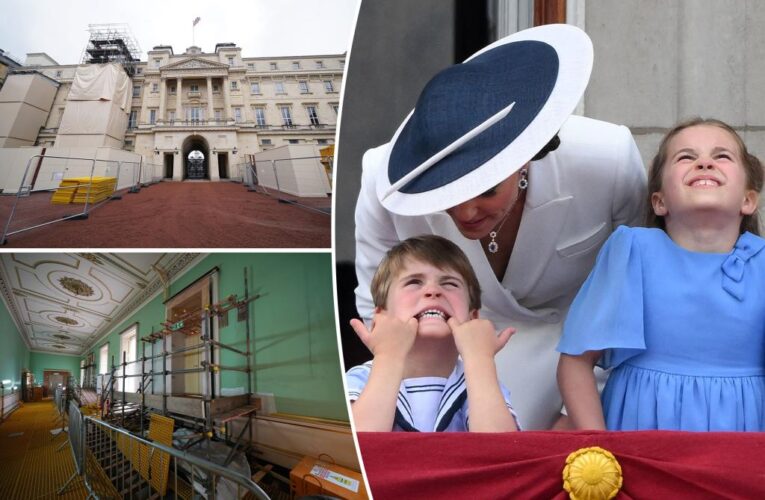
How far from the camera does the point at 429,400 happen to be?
73 cm

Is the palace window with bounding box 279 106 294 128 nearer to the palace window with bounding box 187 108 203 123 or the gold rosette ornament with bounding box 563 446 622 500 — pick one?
the palace window with bounding box 187 108 203 123

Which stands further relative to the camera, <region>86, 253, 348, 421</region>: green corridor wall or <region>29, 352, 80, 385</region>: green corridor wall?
<region>29, 352, 80, 385</region>: green corridor wall

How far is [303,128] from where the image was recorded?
0.65 meters

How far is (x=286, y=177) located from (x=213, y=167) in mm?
82

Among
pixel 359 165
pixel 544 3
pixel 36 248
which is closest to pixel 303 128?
pixel 359 165

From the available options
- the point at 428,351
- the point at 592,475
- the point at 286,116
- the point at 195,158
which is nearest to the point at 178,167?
the point at 195,158

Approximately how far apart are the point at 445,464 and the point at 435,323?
16 cm

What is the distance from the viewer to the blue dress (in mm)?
678

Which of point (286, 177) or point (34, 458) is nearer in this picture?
point (286, 177)

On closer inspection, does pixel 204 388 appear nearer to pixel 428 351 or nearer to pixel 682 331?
pixel 428 351

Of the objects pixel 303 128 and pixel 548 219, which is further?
pixel 548 219

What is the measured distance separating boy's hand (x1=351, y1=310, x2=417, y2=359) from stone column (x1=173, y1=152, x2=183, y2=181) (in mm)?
259

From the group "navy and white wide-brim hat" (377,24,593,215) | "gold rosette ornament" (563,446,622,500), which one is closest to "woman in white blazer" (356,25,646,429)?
"navy and white wide-brim hat" (377,24,593,215)

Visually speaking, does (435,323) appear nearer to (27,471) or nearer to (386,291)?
(386,291)
